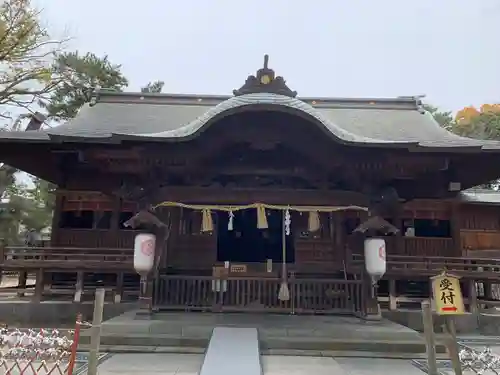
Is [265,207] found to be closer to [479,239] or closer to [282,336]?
[282,336]

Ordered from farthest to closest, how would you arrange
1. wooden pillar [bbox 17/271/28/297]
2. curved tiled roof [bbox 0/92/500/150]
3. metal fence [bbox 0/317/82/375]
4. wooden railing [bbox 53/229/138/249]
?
wooden railing [bbox 53/229/138/249] < wooden pillar [bbox 17/271/28/297] < curved tiled roof [bbox 0/92/500/150] < metal fence [bbox 0/317/82/375]

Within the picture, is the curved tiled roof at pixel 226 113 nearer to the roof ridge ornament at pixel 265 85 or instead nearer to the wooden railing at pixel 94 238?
the roof ridge ornament at pixel 265 85

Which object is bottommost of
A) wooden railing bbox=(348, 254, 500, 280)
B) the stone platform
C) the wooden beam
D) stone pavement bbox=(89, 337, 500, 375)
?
stone pavement bbox=(89, 337, 500, 375)

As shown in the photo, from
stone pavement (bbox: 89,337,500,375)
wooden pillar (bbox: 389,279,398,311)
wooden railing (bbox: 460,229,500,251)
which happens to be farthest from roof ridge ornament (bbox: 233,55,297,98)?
wooden railing (bbox: 460,229,500,251)

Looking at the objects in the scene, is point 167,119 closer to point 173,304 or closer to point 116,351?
point 173,304

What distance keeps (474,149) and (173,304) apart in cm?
729

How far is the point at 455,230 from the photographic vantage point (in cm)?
1198

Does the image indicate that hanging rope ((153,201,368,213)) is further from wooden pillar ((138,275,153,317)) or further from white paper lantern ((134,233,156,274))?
wooden pillar ((138,275,153,317))

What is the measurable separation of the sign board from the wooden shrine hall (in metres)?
3.21

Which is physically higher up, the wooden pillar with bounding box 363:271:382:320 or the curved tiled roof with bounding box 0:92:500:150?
the curved tiled roof with bounding box 0:92:500:150

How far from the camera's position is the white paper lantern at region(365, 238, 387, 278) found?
8422 mm

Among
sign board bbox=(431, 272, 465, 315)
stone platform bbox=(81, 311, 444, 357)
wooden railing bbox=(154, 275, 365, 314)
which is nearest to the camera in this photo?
sign board bbox=(431, 272, 465, 315)

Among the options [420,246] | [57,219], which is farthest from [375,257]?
[57,219]

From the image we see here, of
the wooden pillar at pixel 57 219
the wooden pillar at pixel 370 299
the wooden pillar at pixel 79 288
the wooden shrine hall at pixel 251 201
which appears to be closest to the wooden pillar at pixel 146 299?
the wooden shrine hall at pixel 251 201
